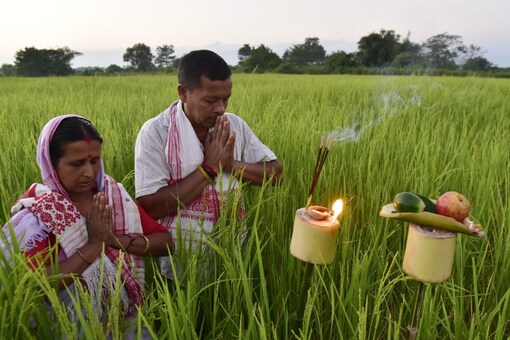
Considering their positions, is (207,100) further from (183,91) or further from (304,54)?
(304,54)

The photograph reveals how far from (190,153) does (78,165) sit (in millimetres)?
437

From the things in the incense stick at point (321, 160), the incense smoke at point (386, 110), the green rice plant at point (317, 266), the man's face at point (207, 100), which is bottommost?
the green rice plant at point (317, 266)

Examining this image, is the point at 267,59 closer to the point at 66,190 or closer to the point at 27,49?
the point at 27,49

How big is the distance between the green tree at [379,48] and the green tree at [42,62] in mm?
30791

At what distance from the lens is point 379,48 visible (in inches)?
543

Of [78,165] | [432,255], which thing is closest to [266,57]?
[78,165]

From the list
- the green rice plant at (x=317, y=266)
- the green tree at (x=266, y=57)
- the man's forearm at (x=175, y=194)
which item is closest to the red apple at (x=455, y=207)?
the green rice plant at (x=317, y=266)

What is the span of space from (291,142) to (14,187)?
1450 millimetres

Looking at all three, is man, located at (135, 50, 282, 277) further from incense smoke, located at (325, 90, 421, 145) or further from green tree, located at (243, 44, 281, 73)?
green tree, located at (243, 44, 281, 73)

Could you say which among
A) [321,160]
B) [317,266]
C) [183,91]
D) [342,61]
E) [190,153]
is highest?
[342,61]

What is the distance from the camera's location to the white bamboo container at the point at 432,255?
0.68 m

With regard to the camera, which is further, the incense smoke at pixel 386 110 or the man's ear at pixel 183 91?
the incense smoke at pixel 386 110

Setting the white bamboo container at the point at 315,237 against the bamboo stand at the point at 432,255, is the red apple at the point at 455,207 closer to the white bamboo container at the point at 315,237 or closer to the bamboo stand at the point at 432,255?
the bamboo stand at the point at 432,255

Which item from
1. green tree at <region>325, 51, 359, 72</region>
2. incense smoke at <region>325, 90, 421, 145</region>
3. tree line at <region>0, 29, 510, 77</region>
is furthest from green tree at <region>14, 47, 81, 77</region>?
incense smoke at <region>325, 90, 421, 145</region>
